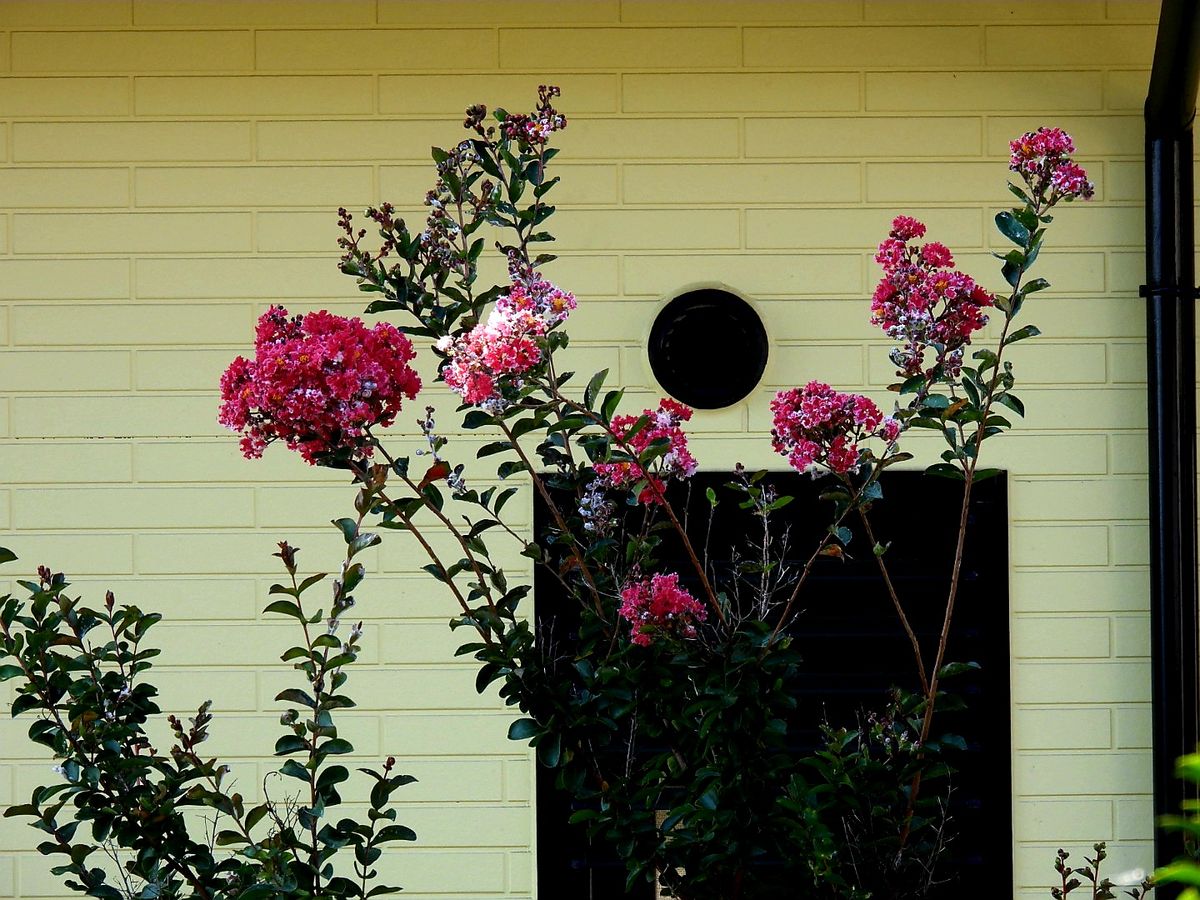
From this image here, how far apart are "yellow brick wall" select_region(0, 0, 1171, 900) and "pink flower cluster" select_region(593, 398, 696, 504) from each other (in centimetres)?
117

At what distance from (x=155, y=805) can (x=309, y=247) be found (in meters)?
1.61

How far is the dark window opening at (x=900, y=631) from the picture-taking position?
311 centimetres

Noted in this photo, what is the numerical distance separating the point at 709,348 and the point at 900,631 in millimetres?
861

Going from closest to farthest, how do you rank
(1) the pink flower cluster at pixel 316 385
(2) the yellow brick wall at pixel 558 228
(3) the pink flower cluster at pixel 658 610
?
(1) the pink flower cluster at pixel 316 385
(3) the pink flower cluster at pixel 658 610
(2) the yellow brick wall at pixel 558 228

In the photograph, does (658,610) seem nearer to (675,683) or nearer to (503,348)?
(675,683)

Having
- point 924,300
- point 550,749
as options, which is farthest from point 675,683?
point 924,300

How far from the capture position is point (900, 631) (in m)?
3.16

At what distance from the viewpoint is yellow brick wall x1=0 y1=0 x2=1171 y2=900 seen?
10.2ft

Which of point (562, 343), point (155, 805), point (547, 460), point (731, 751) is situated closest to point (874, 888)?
point (731, 751)

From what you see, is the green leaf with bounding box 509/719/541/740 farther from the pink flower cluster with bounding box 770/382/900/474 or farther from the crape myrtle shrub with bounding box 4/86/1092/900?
the pink flower cluster with bounding box 770/382/900/474

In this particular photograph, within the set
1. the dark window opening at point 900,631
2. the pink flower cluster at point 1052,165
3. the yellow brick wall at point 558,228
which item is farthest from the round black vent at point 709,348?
the pink flower cluster at point 1052,165

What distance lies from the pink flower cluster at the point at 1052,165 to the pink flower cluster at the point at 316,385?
0.99m

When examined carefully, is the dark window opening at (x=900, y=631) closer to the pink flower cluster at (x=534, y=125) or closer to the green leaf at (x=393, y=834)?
the green leaf at (x=393, y=834)

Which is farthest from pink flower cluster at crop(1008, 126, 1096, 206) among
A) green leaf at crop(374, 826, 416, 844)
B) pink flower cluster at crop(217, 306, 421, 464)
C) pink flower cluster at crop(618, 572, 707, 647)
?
green leaf at crop(374, 826, 416, 844)
